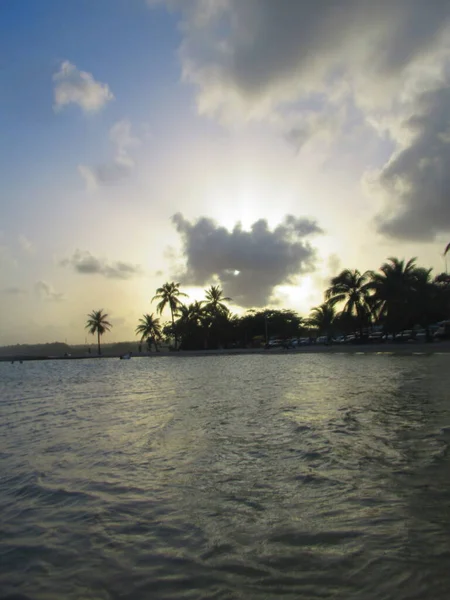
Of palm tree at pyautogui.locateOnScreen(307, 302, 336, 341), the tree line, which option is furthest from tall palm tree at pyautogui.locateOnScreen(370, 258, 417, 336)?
palm tree at pyautogui.locateOnScreen(307, 302, 336, 341)

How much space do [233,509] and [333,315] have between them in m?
74.5

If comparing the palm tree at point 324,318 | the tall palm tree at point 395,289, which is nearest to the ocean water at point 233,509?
the tall palm tree at point 395,289

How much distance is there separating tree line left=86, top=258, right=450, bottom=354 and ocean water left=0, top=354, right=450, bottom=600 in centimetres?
3788

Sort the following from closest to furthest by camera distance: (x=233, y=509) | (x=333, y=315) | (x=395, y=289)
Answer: (x=233, y=509), (x=395, y=289), (x=333, y=315)

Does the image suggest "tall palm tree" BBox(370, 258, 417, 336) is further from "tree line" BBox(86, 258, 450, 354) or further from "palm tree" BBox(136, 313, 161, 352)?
"palm tree" BBox(136, 313, 161, 352)

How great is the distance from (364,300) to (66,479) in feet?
169

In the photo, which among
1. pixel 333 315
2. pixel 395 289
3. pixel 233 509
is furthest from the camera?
pixel 333 315

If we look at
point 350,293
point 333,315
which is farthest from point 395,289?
point 333,315

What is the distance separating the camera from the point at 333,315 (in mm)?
77125

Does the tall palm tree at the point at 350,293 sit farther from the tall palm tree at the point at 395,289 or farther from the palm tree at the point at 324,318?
the palm tree at the point at 324,318

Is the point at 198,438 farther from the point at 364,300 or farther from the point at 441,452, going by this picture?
the point at 364,300

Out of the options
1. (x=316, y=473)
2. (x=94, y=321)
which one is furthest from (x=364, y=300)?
→ (x=94, y=321)

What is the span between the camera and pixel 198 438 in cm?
920

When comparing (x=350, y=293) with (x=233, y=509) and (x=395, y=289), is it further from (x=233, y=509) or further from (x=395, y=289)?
(x=233, y=509)
